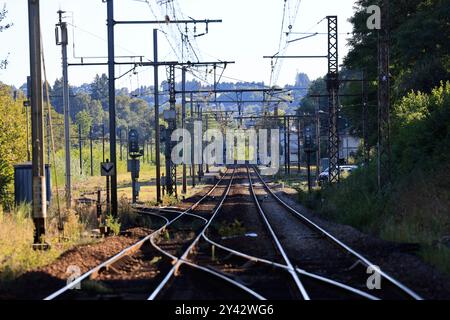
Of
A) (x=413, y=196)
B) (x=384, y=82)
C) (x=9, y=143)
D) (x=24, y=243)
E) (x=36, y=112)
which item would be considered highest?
(x=384, y=82)

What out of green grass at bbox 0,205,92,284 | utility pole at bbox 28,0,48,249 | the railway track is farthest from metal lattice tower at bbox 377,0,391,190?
utility pole at bbox 28,0,48,249

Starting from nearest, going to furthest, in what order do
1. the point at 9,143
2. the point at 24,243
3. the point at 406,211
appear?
the point at 24,243
the point at 406,211
the point at 9,143

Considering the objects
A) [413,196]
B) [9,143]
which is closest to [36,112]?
[413,196]

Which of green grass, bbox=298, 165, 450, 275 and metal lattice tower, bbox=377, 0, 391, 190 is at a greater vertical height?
metal lattice tower, bbox=377, 0, 391, 190

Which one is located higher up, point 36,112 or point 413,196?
point 36,112

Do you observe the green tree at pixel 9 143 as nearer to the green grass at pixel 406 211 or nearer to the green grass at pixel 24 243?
the green grass at pixel 24 243

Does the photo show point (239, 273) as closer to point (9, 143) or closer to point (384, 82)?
point (384, 82)

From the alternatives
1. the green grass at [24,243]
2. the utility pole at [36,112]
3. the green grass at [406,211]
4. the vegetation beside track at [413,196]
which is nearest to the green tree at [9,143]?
the green grass at [24,243]

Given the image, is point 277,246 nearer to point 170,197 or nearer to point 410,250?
point 410,250

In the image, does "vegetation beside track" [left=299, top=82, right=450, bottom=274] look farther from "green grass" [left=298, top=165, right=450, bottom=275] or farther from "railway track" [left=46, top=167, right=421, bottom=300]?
"railway track" [left=46, top=167, right=421, bottom=300]

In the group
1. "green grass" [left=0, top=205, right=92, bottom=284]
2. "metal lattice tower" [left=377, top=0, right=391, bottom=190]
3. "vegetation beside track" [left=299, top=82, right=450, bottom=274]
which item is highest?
"metal lattice tower" [left=377, top=0, right=391, bottom=190]

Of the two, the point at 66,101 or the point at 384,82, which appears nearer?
the point at 384,82

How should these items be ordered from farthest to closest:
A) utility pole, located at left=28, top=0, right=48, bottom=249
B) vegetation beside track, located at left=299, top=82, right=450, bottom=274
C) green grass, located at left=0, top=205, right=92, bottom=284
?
vegetation beside track, located at left=299, top=82, right=450, bottom=274 < utility pole, located at left=28, top=0, right=48, bottom=249 < green grass, located at left=0, top=205, right=92, bottom=284
